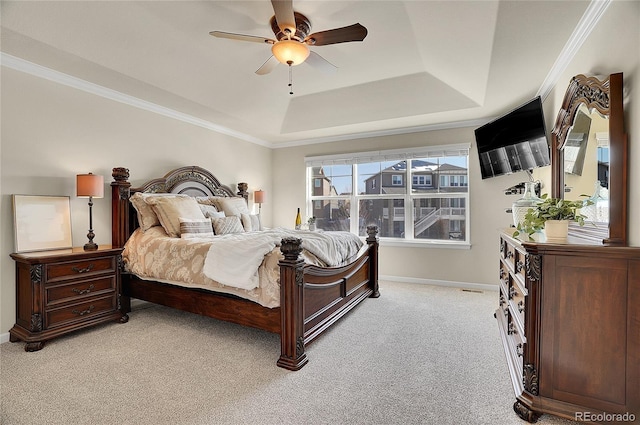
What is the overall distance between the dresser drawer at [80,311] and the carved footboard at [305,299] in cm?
203

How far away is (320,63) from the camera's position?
264 centimetres

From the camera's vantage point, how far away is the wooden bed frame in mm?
2291

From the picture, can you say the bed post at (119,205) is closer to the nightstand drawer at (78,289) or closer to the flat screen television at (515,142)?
the nightstand drawer at (78,289)

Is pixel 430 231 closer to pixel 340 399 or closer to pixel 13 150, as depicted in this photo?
pixel 340 399

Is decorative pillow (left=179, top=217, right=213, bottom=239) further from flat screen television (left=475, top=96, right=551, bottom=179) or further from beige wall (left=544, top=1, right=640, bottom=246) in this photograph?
flat screen television (left=475, top=96, right=551, bottom=179)

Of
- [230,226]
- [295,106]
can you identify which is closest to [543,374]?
[230,226]

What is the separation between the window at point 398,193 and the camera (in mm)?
4750

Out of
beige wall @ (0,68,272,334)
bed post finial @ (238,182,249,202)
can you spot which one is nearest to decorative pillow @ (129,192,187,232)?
beige wall @ (0,68,272,334)

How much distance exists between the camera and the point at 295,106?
14.6 ft

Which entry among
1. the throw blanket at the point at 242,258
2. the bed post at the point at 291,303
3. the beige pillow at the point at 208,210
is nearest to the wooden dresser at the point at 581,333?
the bed post at the point at 291,303

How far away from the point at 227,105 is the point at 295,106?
977 mm

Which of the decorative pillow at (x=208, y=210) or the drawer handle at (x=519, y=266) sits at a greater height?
the decorative pillow at (x=208, y=210)

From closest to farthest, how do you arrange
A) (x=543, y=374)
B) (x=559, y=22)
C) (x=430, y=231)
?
(x=543, y=374), (x=559, y=22), (x=430, y=231)

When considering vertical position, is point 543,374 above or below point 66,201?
below
